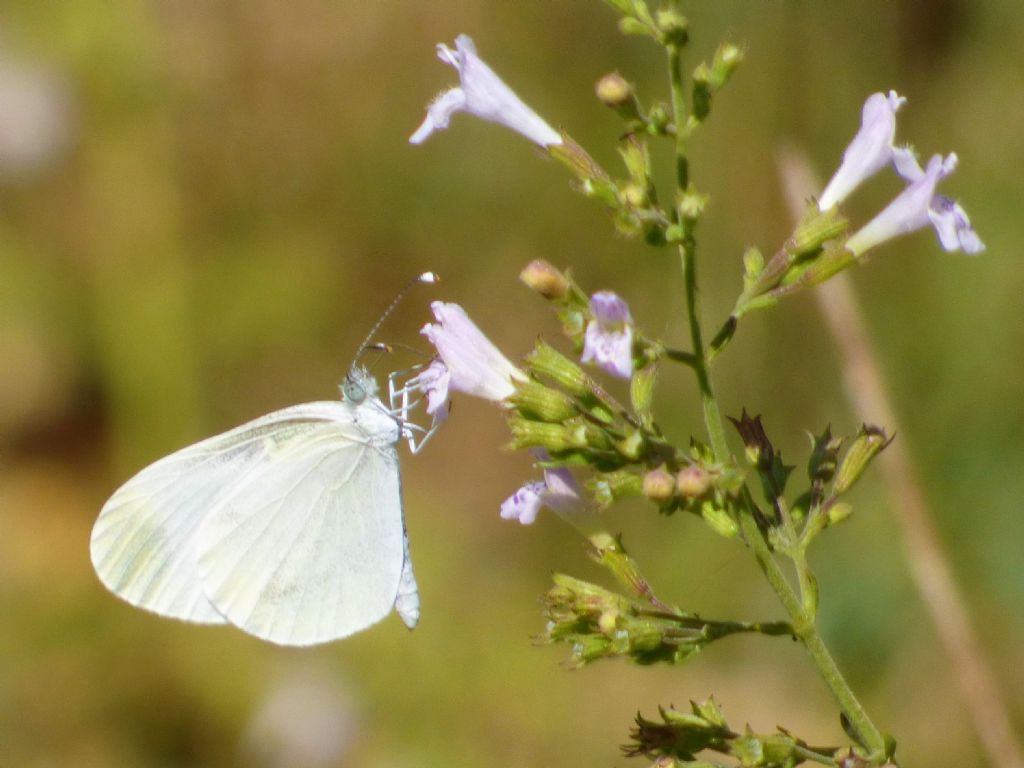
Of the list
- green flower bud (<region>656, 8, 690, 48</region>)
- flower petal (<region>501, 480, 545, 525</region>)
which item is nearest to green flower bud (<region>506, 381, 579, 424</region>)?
flower petal (<region>501, 480, 545, 525</region>)

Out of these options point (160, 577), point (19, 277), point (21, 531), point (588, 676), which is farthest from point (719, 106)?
point (21, 531)

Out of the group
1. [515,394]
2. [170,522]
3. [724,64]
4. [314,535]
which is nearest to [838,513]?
[515,394]

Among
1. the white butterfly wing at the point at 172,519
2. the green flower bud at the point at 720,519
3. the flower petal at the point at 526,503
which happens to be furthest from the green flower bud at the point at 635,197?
the white butterfly wing at the point at 172,519

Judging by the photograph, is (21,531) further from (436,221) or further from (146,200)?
(436,221)

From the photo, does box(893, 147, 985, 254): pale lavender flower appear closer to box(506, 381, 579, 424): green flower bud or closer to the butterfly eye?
box(506, 381, 579, 424): green flower bud

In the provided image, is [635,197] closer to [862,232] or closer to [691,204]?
[691,204]

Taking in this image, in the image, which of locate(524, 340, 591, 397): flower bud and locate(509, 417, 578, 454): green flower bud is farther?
locate(524, 340, 591, 397): flower bud
